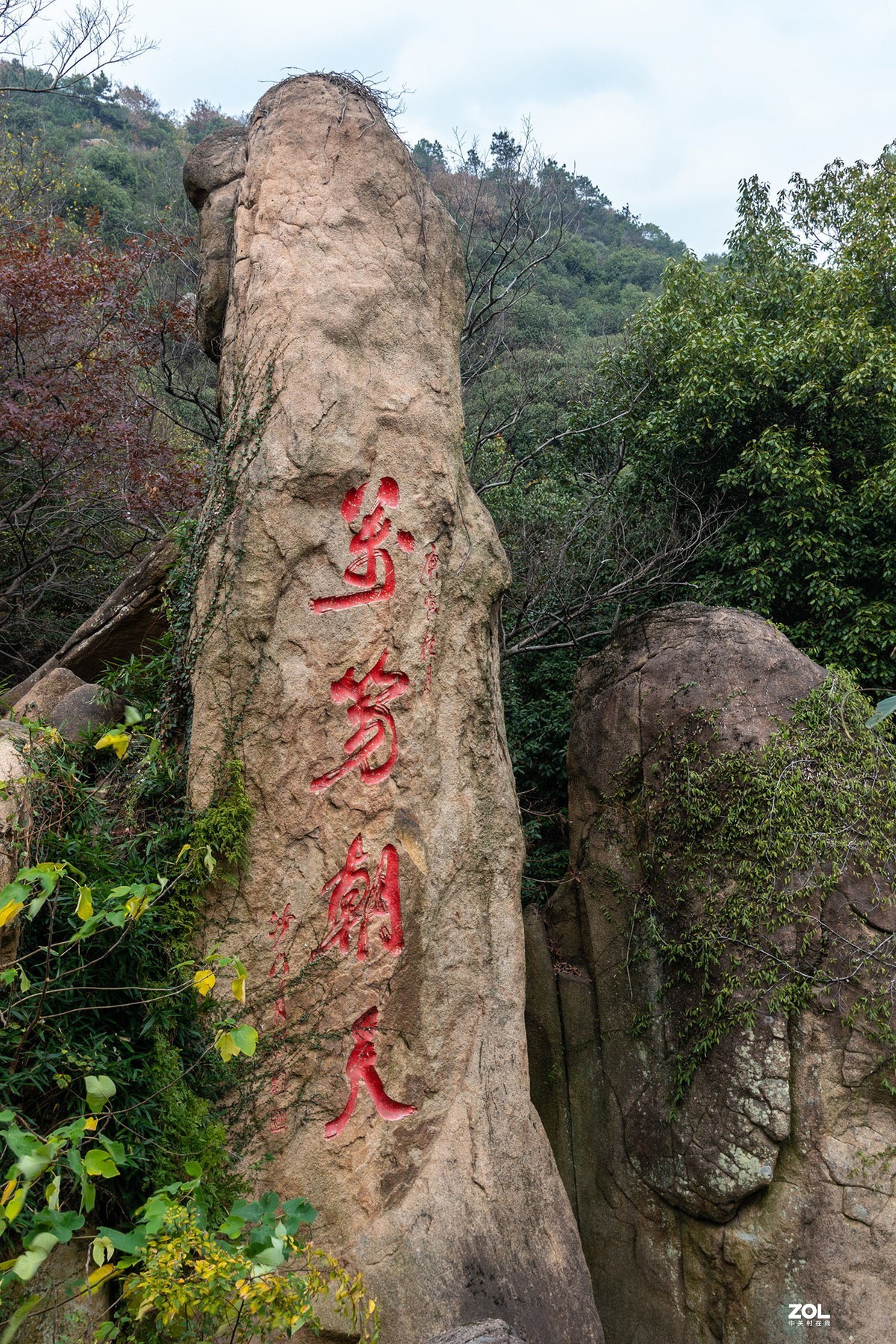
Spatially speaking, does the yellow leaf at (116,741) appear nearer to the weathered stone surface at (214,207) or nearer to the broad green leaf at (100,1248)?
the broad green leaf at (100,1248)

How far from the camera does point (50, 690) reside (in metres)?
5.75

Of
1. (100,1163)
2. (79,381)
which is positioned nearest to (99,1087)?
(100,1163)

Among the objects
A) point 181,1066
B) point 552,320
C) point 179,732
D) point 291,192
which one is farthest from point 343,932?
point 552,320

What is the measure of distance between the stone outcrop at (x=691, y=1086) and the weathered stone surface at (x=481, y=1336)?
6.11ft

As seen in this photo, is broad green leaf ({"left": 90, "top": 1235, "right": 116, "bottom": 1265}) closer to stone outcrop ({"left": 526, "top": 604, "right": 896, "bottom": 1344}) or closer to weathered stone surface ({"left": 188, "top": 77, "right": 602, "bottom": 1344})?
weathered stone surface ({"left": 188, "top": 77, "right": 602, "bottom": 1344})

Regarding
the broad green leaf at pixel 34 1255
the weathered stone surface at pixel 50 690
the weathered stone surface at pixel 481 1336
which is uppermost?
the weathered stone surface at pixel 50 690

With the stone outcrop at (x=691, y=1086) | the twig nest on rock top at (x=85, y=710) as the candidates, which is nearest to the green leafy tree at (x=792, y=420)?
the stone outcrop at (x=691, y=1086)

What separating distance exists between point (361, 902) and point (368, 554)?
5.42ft

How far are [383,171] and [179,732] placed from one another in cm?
326

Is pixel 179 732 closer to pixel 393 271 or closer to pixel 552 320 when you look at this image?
pixel 393 271

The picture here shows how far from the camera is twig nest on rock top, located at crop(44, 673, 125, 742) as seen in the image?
5.31 metres

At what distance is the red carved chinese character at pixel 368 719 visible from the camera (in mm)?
4555

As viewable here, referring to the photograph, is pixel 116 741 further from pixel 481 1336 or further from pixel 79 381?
pixel 79 381

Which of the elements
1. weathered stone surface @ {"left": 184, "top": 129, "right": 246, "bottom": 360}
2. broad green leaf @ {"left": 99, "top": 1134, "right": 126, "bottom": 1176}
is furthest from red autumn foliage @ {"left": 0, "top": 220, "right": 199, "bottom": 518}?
broad green leaf @ {"left": 99, "top": 1134, "right": 126, "bottom": 1176}
